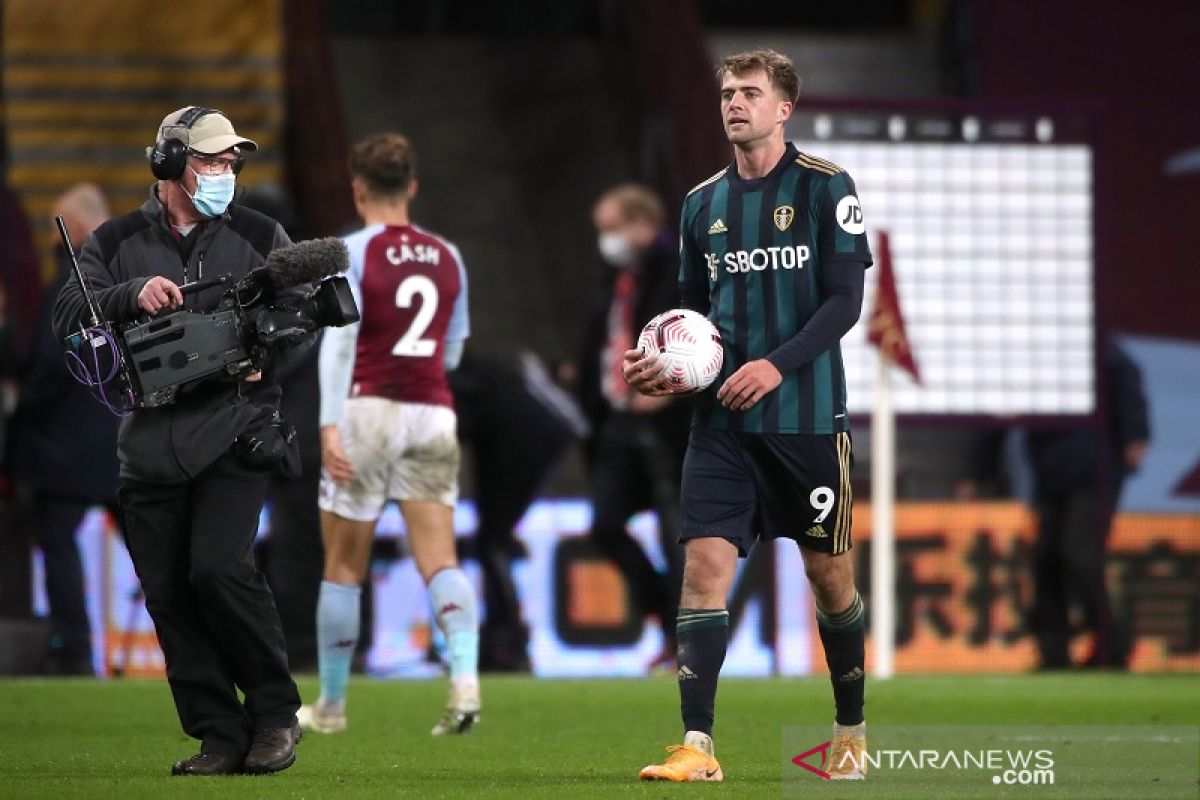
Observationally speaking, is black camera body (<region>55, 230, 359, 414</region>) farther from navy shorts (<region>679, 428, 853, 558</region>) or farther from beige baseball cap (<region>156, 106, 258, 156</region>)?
navy shorts (<region>679, 428, 853, 558</region>)

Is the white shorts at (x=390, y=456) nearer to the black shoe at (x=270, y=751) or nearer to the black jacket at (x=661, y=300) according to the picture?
the black shoe at (x=270, y=751)

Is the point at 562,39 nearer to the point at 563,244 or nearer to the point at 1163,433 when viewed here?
the point at 563,244

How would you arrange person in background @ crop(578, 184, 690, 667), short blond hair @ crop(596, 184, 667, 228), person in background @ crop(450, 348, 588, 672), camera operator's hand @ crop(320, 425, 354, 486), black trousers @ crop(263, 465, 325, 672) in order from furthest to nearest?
1. person in background @ crop(450, 348, 588, 672)
2. short blond hair @ crop(596, 184, 667, 228)
3. person in background @ crop(578, 184, 690, 667)
4. black trousers @ crop(263, 465, 325, 672)
5. camera operator's hand @ crop(320, 425, 354, 486)

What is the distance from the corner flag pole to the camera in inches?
446

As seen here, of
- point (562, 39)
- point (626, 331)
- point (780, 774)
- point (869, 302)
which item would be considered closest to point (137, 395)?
point (780, 774)

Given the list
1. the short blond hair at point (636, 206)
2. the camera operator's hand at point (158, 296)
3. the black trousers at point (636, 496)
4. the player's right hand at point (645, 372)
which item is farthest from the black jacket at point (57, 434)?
the player's right hand at point (645, 372)

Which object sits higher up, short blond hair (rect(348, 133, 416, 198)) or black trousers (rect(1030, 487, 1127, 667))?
short blond hair (rect(348, 133, 416, 198))

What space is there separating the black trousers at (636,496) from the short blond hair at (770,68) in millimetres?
4973

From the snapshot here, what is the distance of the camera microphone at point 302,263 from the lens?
20.6 feet

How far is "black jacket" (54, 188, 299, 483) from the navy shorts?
4.04 ft

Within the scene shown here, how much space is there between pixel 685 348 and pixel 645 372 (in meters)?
0.12

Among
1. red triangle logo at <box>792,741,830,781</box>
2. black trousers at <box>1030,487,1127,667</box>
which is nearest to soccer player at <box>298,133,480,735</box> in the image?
red triangle logo at <box>792,741,830,781</box>

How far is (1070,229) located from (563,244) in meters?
5.11

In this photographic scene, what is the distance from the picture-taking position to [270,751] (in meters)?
6.41
